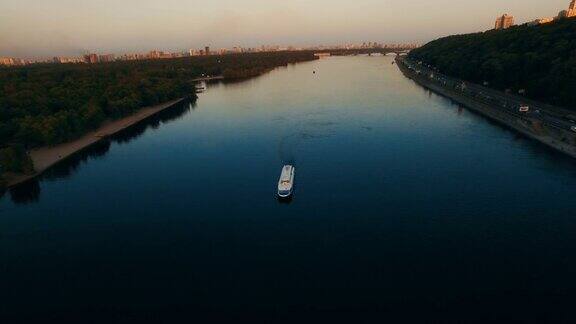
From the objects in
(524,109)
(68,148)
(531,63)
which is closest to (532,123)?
(524,109)

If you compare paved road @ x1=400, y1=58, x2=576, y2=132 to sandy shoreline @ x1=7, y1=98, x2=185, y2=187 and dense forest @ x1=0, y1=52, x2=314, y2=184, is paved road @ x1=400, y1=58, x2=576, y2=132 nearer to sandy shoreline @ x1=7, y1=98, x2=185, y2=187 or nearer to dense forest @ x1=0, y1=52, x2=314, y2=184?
sandy shoreline @ x1=7, y1=98, x2=185, y2=187

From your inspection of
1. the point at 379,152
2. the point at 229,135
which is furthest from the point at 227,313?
the point at 229,135

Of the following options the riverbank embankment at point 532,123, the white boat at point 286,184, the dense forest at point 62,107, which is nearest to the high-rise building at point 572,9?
the riverbank embankment at point 532,123

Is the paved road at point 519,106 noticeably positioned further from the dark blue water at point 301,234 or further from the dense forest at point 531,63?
the dark blue water at point 301,234

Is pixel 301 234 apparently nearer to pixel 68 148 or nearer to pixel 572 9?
pixel 68 148

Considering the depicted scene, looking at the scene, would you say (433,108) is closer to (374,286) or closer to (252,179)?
(252,179)

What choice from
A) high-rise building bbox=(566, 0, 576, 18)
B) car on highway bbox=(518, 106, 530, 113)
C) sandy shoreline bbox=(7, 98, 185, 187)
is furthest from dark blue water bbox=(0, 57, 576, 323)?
high-rise building bbox=(566, 0, 576, 18)
